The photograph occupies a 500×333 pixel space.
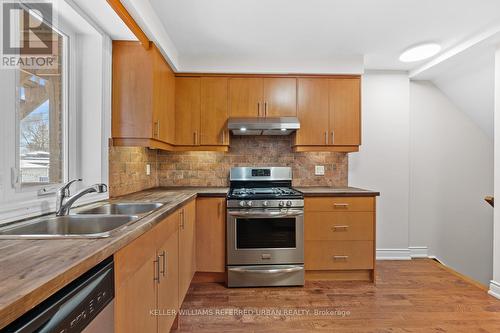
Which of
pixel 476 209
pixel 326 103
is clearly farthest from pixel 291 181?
pixel 476 209

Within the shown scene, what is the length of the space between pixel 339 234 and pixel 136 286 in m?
2.14

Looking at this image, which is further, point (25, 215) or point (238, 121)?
point (238, 121)

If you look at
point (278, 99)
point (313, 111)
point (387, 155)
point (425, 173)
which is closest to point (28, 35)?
point (278, 99)

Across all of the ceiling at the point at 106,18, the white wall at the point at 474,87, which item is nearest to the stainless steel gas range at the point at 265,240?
the ceiling at the point at 106,18

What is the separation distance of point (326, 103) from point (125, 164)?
2210mm

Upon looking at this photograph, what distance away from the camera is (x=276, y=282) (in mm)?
2744

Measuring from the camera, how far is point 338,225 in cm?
283

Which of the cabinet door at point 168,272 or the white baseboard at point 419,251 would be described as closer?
the cabinet door at point 168,272

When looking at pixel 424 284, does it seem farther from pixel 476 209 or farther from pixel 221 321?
pixel 221 321

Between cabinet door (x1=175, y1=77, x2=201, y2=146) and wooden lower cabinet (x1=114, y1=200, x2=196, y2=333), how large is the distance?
3.44 feet

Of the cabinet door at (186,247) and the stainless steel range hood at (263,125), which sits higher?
the stainless steel range hood at (263,125)

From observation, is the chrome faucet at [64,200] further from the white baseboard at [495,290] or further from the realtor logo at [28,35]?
the white baseboard at [495,290]

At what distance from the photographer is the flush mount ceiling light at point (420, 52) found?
9.26 ft

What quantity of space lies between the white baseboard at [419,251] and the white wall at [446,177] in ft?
0.14
